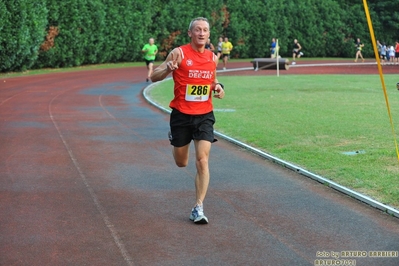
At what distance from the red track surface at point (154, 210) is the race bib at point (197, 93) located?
4.12ft

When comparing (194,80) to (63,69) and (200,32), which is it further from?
(63,69)

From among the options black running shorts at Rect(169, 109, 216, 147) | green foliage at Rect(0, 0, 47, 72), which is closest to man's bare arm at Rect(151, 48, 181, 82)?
black running shorts at Rect(169, 109, 216, 147)

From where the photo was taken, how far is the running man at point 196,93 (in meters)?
7.82

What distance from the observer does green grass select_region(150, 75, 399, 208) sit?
1044 centimetres

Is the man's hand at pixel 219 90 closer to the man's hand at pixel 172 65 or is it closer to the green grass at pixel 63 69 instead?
the man's hand at pixel 172 65

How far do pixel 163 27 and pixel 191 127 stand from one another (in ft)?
144

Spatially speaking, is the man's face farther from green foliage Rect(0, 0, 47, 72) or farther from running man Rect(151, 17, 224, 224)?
green foliage Rect(0, 0, 47, 72)

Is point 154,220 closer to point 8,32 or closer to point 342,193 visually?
point 342,193

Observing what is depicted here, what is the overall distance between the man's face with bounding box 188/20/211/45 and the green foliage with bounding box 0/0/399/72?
28484 millimetres

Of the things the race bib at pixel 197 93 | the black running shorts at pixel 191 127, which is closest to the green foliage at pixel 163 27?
the black running shorts at pixel 191 127

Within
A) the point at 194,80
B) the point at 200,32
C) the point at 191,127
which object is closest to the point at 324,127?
the point at 191,127

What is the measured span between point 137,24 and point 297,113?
102ft

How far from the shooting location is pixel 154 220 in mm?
7871

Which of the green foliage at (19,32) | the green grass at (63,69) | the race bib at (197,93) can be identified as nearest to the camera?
the race bib at (197,93)
